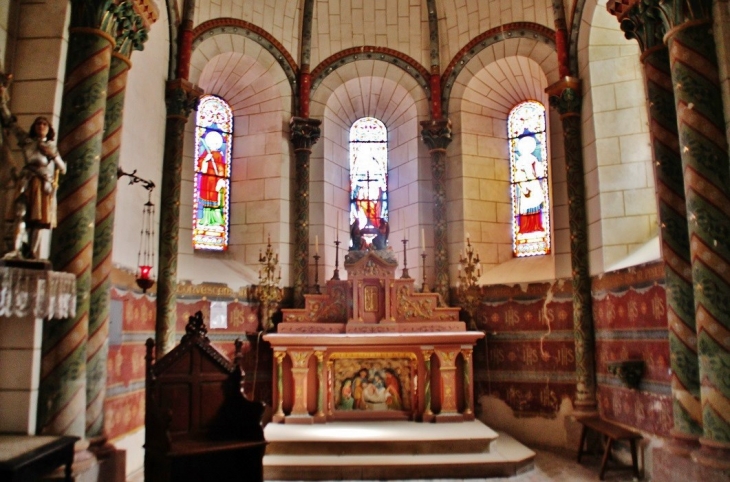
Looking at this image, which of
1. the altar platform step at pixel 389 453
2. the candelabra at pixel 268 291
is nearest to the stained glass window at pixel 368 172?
the candelabra at pixel 268 291

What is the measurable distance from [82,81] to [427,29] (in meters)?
7.54

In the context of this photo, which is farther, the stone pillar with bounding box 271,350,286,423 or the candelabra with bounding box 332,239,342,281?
the candelabra with bounding box 332,239,342,281

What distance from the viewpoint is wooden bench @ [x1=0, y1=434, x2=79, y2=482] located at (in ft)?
15.2

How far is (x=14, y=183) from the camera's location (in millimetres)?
5926

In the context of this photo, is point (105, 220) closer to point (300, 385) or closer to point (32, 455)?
point (32, 455)

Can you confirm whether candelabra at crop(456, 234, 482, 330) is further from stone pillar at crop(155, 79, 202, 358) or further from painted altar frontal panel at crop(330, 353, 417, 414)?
stone pillar at crop(155, 79, 202, 358)

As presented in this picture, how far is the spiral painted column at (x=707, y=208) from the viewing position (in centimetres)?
608

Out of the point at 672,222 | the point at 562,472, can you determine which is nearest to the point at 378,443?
the point at 562,472

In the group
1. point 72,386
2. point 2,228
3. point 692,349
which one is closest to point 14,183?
point 2,228

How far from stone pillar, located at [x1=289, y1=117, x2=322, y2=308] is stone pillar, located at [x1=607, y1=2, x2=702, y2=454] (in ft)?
18.6

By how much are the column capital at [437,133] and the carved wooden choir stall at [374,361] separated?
2.64 metres

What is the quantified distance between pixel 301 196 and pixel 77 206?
531 cm

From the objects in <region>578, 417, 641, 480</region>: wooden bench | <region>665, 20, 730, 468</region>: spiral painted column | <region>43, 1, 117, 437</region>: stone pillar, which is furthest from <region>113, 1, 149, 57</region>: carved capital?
<region>578, 417, 641, 480</region>: wooden bench

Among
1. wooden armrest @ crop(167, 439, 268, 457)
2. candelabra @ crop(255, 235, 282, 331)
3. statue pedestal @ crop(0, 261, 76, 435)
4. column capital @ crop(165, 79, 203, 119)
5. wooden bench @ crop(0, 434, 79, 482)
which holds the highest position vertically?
column capital @ crop(165, 79, 203, 119)
